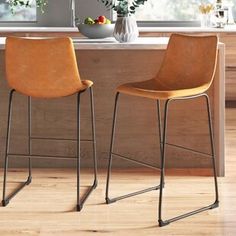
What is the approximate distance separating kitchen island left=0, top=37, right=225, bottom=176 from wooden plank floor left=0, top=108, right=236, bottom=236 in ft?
0.52

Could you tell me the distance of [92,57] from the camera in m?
4.43

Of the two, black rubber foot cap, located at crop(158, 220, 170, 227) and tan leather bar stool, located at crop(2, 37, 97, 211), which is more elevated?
tan leather bar stool, located at crop(2, 37, 97, 211)

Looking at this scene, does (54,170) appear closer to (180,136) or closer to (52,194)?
(52,194)

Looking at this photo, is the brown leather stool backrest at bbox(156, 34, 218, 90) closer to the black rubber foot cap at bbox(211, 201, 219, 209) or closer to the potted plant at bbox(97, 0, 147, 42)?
the potted plant at bbox(97, 0, 147, 42)

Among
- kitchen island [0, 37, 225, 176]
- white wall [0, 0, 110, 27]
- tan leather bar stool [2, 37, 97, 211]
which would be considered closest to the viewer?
tan leather bar stool [2, 37, 97, 211]

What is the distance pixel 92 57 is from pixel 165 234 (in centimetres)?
153

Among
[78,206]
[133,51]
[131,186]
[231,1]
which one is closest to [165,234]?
[78,206]

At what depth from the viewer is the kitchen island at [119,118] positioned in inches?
175

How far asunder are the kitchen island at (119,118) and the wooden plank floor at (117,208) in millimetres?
157

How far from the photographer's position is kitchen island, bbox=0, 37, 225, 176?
443 cm

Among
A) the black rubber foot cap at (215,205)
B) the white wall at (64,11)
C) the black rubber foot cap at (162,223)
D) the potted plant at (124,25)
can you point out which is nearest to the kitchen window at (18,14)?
the white wall at (64,11)

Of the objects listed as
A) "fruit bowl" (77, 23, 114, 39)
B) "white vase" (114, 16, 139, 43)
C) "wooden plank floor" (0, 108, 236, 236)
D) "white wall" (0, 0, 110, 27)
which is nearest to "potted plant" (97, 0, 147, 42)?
"white vase" (114, 16, 139, 43)

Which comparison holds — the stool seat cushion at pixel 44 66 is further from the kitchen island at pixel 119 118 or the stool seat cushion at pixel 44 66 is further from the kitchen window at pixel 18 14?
the kitchen window at pixel 18 14

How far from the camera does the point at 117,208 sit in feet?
12.3
